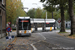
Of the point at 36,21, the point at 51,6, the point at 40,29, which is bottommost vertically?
the point at 40,29

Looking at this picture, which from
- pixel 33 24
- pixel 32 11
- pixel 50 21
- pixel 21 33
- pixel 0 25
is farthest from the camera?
pixel 32 11

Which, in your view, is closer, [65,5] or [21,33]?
[21,33]

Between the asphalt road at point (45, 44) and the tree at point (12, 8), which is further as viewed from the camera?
the tree at point (12, 8)

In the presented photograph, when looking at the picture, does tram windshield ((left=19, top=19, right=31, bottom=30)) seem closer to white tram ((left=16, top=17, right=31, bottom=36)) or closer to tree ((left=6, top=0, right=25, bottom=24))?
white tram ((left=16, top=17, right=31, bottom=36))

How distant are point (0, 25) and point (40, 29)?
15.9 metres

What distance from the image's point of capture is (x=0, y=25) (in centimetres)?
1794

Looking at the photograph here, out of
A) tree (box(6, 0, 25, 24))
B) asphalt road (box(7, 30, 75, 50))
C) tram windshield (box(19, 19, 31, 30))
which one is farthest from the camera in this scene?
tree (box(6, 0, 25, 24))

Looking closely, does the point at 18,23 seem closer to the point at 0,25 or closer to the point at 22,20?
the point at 22,20

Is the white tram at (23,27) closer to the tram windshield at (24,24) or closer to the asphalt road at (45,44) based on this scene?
the tram windshield at (24,24)

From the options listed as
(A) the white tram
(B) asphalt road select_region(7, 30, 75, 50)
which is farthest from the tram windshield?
(B) asphalt road select_region(7, 30, 75, 50)

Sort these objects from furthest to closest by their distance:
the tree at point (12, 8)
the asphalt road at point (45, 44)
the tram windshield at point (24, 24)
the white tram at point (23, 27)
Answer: the tree at point (12, 8) → the tram windshield at point (24, 24) → the white tram at point (23, 27) → the asphalt road at point (45, 44)

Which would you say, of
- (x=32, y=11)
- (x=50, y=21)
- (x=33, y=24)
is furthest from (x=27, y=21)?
(x=32, y=11)

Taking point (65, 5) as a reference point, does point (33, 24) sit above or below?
below

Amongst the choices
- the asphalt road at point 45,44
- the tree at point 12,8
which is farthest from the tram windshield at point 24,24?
the tree at point 12,8
